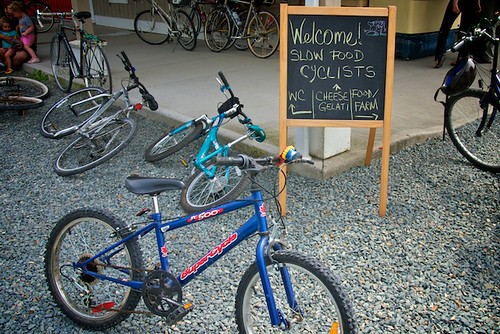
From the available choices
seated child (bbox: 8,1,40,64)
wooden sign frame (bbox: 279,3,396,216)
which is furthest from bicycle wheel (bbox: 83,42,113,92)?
wooden sign frame (bbox: 279,3,396,216)

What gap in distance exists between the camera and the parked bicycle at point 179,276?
79.4 inches

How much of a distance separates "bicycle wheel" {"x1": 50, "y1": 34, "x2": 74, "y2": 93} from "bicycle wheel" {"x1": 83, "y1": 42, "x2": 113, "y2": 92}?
0.31 meters

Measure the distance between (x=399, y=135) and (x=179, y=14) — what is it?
625cm

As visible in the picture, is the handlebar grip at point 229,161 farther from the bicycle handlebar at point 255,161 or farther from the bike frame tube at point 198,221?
the bike frame tube at point 198,221

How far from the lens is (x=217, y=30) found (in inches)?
348

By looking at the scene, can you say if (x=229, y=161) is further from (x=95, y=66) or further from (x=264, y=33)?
(x=264, y=33)

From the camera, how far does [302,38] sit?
10.8ft

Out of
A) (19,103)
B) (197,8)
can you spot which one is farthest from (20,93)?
(197,8)

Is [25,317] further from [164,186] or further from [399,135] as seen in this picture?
[399,135]

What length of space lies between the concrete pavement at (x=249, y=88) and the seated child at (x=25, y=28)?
28 cm

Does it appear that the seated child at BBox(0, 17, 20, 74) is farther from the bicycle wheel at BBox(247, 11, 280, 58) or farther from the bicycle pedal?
the bicycle pedal

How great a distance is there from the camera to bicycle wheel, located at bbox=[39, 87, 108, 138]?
5.24 m

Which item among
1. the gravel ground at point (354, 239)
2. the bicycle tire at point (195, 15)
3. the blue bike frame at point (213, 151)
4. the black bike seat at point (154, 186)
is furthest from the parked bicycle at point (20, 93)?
the black bike seat at point (154, 186)

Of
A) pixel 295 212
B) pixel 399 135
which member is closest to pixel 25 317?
pixel 295 212
